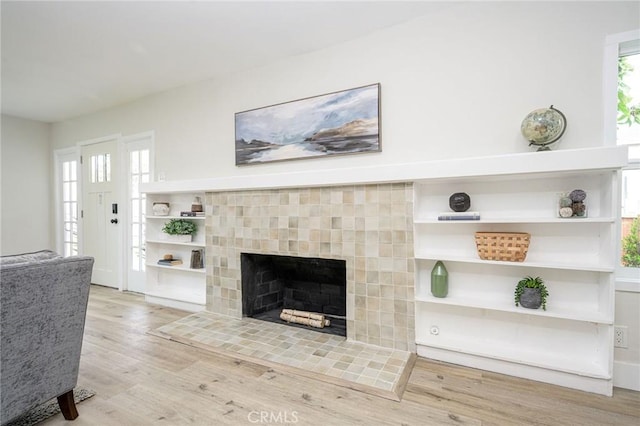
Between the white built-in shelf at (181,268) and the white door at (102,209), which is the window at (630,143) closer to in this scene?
the white built-in shelf at (181,268)

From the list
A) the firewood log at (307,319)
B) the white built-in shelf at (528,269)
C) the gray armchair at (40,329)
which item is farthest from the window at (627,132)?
the gray armchair at (40,329)

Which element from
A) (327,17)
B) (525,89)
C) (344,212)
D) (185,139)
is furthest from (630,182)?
(185,139)

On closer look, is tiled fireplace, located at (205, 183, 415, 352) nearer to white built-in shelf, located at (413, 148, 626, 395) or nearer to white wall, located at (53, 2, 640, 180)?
white built-in shelf, located at (413, 148, 626, 395)

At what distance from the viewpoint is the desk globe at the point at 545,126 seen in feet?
6.24

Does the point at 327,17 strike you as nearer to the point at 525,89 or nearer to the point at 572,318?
the point at 525,89

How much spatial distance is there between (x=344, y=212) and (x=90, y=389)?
2.02 metres

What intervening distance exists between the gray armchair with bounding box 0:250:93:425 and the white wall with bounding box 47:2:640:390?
1935 mm

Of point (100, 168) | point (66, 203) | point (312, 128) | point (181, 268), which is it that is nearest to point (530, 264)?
point (312, 128)

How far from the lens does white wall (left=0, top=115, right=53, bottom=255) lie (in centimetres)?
461

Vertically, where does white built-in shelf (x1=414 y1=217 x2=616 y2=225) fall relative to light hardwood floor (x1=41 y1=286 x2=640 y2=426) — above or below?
above

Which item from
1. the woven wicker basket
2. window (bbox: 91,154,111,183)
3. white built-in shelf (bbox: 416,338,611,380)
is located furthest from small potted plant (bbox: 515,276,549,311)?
window (bbox: 91,154,111,183)

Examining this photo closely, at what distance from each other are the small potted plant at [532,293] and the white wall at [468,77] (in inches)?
16.7

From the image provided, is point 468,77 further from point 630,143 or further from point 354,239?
point 354,239
